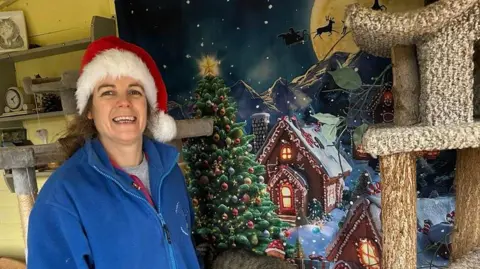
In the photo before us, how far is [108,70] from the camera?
1339 mm

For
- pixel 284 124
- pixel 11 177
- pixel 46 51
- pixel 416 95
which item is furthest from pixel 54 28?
pixel 416 95

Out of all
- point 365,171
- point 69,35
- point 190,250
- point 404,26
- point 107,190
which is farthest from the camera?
point 69,35

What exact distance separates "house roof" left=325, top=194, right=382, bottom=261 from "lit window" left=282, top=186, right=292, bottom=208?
22cm

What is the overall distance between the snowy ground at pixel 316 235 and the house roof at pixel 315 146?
0.17 m

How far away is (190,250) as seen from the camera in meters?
1.42

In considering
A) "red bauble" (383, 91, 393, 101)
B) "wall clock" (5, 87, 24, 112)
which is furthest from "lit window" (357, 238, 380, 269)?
"wall clock" (5, 87, 24, 112)

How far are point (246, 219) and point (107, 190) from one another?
78 centimetres

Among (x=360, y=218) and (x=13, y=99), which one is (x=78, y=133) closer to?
(x=360, y=218)

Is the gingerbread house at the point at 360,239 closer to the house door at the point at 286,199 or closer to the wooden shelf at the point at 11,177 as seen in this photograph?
the house door at the point at 286,199

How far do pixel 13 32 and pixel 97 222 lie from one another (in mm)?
1683

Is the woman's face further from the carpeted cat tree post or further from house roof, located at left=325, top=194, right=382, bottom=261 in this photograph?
house roof, located at left=325, top=194, right=382, bottom=261

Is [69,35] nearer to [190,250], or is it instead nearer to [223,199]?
[223,199]

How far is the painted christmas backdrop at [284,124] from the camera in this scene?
1.54 m

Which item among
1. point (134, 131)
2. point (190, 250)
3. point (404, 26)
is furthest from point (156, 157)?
point (404, 26)
